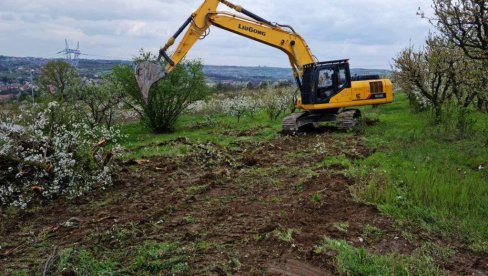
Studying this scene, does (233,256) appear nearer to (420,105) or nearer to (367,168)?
(367,168)

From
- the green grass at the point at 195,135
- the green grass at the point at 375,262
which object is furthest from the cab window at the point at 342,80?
the green grass at the point at 375,262

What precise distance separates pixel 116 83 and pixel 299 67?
694cm

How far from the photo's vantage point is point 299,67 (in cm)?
1543

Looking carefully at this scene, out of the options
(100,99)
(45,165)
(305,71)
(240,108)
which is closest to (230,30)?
(305,71)

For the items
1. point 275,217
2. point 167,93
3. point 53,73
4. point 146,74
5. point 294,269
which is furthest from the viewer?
point 53,73

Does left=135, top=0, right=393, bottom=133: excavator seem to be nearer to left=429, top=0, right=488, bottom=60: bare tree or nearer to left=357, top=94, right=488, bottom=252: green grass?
left=357, top=94, right=488, bottom=252: green grass

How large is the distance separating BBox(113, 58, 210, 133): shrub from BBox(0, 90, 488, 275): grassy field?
6.75 metres

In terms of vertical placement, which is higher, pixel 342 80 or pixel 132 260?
pixel 342 80

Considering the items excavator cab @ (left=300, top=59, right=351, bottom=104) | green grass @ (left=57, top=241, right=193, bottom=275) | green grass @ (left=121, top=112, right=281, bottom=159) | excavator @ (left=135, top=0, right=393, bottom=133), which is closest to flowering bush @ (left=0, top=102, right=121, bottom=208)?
green grass @ (left=121, top=112, right=281, bottom=159)

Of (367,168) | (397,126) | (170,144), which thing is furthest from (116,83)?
(367,168)

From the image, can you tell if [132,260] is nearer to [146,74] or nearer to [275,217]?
[275,217]

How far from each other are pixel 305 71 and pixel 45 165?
935cm

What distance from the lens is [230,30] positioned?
14.4 meters

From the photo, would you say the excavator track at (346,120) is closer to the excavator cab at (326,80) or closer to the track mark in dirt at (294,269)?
the excavator cab at (326,80)
